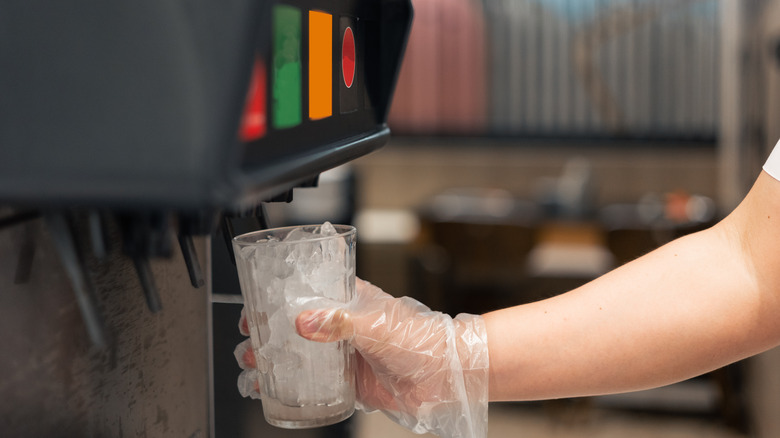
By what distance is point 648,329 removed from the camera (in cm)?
84

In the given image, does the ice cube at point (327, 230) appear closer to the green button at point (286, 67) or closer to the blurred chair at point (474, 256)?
the green button at point (286, 67)

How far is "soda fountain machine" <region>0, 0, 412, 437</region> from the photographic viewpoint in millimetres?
401

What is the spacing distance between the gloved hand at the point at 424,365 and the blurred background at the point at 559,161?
266 centimetres

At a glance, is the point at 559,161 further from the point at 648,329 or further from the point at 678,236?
the point at 648,329

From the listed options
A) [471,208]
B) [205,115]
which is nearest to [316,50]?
[205,115]

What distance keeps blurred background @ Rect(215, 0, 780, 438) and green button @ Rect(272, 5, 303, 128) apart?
3.03 m

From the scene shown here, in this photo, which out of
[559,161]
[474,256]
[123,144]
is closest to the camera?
[123,144]

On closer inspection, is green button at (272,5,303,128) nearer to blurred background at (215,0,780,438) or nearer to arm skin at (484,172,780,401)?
arm skin at (484,172,780,401)

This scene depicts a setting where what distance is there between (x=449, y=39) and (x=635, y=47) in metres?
1.11

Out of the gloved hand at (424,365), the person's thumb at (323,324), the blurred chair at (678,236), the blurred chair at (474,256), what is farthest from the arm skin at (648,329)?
the blurred chair at (474,256)

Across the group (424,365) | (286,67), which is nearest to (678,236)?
(424,365)

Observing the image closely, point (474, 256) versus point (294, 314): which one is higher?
point (294, 314)

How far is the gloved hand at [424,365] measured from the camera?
2.54ft

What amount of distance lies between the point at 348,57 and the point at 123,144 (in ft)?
0.95
